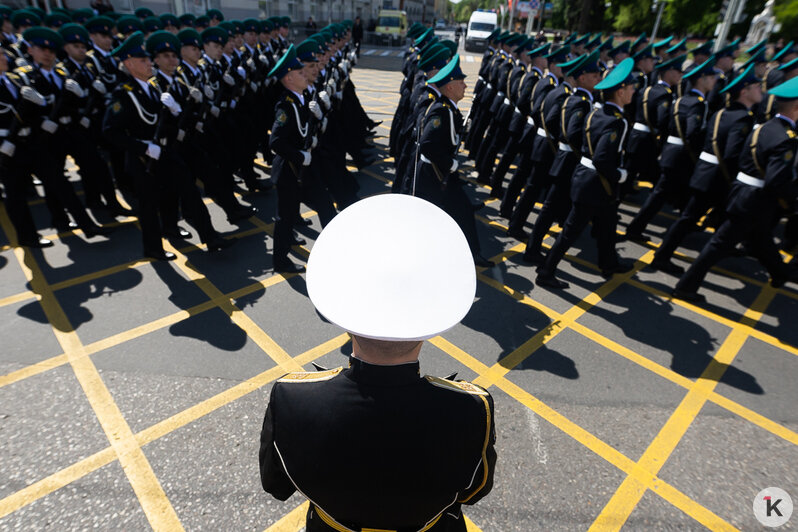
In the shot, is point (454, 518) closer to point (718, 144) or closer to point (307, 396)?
point (307, 396)

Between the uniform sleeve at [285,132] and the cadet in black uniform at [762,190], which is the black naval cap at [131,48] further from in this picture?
the cadet in black uniform at [762,190]

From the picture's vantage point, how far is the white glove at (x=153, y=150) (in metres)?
4.24

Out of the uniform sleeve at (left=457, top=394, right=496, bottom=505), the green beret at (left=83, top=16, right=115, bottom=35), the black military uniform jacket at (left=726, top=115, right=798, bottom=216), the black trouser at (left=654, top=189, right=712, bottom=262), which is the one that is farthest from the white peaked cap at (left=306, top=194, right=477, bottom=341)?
the green beret at (left=83, top=16, right=115, bottom=35)

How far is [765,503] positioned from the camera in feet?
8.51

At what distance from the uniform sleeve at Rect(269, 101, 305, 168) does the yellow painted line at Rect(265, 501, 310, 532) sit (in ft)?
10.5

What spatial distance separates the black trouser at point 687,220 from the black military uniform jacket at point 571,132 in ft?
5.10

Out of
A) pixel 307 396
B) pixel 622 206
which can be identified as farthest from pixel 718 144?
pixel 307 396

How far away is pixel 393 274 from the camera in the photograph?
3.11 ft

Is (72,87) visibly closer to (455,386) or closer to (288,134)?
(288,134)

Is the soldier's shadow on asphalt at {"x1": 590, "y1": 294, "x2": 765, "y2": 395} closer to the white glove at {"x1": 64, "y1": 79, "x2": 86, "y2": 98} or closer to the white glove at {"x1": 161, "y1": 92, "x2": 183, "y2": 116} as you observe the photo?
the white glove at {"x1": 161, "y1": 92, "x2": 183, "y2": 116}

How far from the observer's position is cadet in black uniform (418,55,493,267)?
4.31 metres

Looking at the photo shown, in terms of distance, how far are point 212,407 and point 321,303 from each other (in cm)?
257

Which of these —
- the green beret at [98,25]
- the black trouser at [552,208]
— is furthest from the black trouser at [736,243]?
the green beret at [98,25]

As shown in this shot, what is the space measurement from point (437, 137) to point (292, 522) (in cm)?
363
